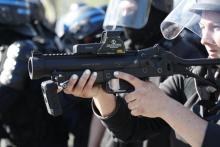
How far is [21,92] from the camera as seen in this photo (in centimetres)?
341

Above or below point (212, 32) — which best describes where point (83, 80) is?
below

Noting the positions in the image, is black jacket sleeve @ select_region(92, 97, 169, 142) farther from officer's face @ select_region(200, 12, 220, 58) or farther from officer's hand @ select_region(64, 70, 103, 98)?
officer's face @ select_region(200, 12, 220, 58)

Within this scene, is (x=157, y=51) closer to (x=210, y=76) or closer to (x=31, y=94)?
(x=210, y=76)

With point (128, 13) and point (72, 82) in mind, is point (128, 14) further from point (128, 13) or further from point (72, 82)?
point (72, 82)

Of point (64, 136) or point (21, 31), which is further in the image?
point (21, 31)

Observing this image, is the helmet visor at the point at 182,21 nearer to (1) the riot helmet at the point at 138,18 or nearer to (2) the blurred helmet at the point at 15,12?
(1) the riot helmet at the point at 138,18

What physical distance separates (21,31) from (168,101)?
7.36ft

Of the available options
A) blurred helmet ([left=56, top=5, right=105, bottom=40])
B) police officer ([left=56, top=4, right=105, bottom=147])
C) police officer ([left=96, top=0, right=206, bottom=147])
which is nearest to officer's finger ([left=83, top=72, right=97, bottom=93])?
police officer ([left=96, top=0, right=206, bottom=147])

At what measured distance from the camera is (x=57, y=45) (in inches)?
182

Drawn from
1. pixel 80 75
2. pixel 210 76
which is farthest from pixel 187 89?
pixel 80 75

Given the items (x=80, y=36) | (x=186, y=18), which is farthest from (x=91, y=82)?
(x=80, y=36)

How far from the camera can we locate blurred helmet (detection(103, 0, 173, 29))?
3244mm

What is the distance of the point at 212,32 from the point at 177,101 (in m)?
0.27

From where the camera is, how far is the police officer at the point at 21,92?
10.9 ft
